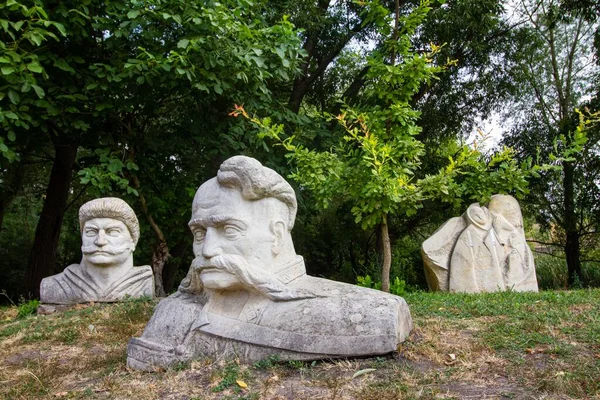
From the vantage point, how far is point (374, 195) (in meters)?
6.89

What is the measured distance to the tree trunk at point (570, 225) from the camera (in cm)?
1283

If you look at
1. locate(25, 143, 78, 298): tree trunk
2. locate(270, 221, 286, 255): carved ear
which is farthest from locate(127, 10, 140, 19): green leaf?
locate(25, 143, 78, 298): tree trunk

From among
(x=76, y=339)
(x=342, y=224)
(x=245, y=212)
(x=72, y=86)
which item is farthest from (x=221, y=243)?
(x=342, y=224)

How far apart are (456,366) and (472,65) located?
33.1 ft

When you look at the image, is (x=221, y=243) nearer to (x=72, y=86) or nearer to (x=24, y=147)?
(x=72, y=86)

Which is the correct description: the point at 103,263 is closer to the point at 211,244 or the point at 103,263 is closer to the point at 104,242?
the point at 104,242

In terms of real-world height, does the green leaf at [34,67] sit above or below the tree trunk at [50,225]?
above

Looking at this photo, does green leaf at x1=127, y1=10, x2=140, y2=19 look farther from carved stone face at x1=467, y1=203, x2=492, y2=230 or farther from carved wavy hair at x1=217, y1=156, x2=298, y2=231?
carved stone face at x1=467, y1=203, x2=492, y2=230

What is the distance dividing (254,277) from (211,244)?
0.43 m

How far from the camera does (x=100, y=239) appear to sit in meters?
7.73

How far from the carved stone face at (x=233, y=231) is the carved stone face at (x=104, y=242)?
3.34 metres

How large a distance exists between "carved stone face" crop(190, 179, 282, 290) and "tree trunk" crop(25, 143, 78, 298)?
6.68 meters

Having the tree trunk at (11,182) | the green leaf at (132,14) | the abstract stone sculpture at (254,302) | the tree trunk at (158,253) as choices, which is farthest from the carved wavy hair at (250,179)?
the tree trunk at (11,182)

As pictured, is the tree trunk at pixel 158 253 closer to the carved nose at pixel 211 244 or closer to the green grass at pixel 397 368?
the green grass at pixel 397 368
